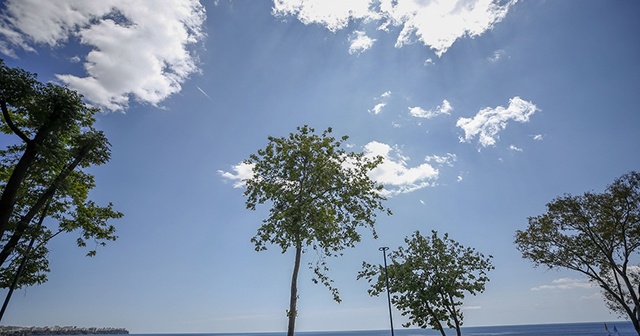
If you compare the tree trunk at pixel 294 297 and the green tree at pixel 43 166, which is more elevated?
the green tree at pixel 43 166

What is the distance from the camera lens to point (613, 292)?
2223 cm

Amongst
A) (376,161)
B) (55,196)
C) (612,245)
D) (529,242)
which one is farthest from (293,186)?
(612,245)

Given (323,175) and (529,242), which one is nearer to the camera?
(323,175)

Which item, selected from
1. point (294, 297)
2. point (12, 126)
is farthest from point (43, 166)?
point (294, 297)

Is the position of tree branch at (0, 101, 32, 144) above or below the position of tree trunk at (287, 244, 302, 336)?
above

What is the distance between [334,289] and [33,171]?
17613 millimetres

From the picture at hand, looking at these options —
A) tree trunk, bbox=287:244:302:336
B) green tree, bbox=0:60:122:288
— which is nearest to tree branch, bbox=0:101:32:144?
green tree, bbox=0:60:122:288

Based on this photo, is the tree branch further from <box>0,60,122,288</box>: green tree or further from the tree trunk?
the tree trunk

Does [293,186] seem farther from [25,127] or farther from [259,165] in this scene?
[25,127]

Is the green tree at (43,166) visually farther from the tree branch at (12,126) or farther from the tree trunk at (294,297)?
the tree trunk at (294,297)

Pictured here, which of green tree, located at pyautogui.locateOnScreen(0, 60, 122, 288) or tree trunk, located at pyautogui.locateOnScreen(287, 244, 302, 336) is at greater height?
green tree, located at pyautogui.locateOnScreen(0, 60, 122, 288)

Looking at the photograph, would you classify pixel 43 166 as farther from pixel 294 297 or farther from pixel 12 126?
pixel 294 297

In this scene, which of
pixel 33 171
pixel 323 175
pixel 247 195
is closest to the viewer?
pixel 33 171

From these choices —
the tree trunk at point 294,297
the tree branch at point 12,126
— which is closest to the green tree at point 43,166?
the tree branch at point 12,126
